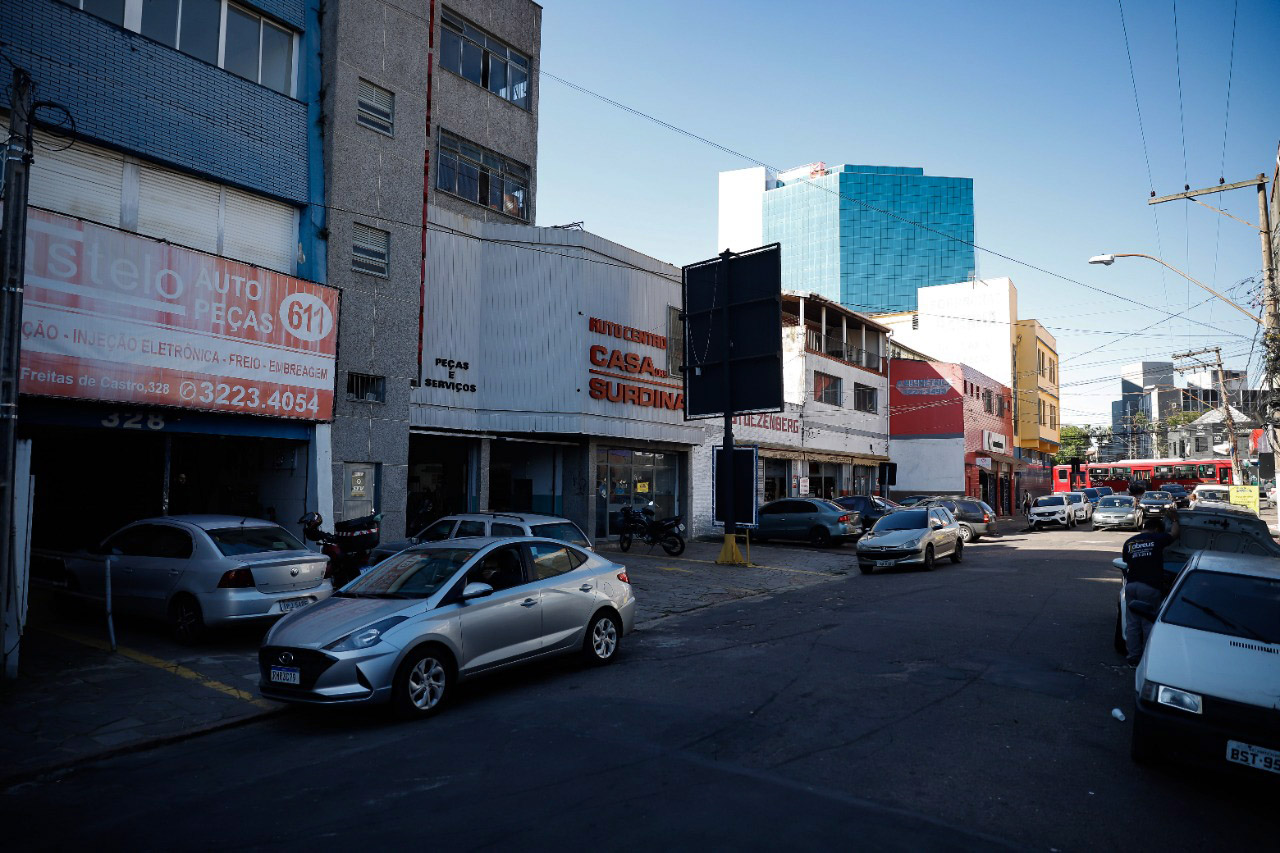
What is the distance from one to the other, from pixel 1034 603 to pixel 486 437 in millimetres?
13471

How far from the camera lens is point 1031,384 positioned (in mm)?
58625

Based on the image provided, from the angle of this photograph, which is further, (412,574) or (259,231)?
(259,231)

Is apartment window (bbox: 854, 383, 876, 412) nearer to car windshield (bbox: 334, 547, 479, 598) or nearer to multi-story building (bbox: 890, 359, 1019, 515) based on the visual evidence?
multi-story building (bbox: 890, 359, 1019, 515)

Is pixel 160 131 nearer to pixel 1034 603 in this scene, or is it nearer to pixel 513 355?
pixel 513 355

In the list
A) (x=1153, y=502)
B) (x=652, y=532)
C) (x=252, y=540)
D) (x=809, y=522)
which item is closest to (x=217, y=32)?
(x=252, y=540)

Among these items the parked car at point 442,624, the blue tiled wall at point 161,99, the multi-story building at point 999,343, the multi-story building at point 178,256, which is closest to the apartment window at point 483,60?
the multi-story building at point 178,256

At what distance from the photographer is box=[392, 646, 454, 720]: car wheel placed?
7.01 metres

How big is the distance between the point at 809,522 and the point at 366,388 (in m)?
14.8

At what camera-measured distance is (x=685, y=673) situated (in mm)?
8641

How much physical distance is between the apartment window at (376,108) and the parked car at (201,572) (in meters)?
9.86

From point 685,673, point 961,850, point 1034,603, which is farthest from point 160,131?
point 1034,603

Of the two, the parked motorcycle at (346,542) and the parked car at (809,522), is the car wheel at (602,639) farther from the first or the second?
the parked car at (809,522)

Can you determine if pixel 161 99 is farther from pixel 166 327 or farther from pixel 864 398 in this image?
pixel 864 398

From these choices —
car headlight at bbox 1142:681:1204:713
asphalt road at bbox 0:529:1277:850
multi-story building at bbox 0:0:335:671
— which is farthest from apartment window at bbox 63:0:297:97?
car headlight at bbox 1142:681:1204:713
